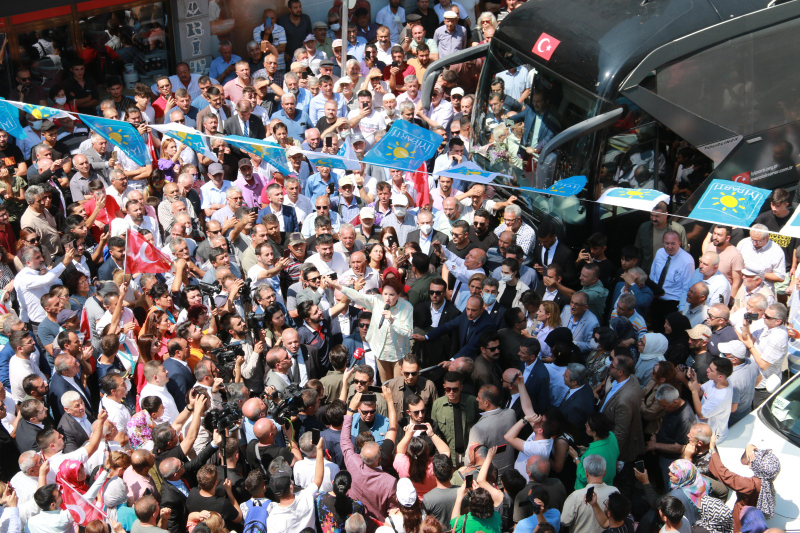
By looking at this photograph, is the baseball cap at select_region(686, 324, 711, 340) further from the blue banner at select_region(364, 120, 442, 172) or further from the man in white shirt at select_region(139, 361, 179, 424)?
the man in white shirt at select_region(139, 361, 179, 424)

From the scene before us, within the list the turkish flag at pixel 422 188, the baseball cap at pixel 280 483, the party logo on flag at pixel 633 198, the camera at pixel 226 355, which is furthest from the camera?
the turkish flag at pixel 422 188

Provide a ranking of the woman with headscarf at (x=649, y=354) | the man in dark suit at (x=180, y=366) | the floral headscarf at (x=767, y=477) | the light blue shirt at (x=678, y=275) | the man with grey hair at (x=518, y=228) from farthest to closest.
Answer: the man with grey hair at (x=518, y=228)
the light blue shirt at (x=678, y=275)
the woman with headscarf at (x=649, y=354)
the man in dark suit at (x=180, y=366)
the floral headscarf at (x=767, y=477)

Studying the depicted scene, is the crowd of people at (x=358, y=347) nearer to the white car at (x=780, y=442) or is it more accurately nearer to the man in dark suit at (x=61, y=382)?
the man in dark suit at (x=61, y=382)

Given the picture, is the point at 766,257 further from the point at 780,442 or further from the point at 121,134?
the point at 121,134

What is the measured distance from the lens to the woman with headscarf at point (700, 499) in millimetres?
6871

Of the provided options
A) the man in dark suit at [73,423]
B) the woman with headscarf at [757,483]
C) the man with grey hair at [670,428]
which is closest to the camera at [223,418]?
the man in dark suit at [73,423]

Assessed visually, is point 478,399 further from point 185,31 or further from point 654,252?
point 185,31

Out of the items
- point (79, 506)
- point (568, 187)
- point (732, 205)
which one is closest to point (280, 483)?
point (79, 506)

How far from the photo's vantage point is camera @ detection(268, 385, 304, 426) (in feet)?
25.6

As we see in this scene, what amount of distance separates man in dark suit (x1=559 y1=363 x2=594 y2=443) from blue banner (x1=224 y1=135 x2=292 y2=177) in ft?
13.5

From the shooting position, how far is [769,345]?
885cm

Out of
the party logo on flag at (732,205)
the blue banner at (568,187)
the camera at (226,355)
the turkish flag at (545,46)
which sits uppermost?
the turkish flag at (545,46)

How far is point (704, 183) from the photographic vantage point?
33.6 feet

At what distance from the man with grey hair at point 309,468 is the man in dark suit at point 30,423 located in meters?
2.19
